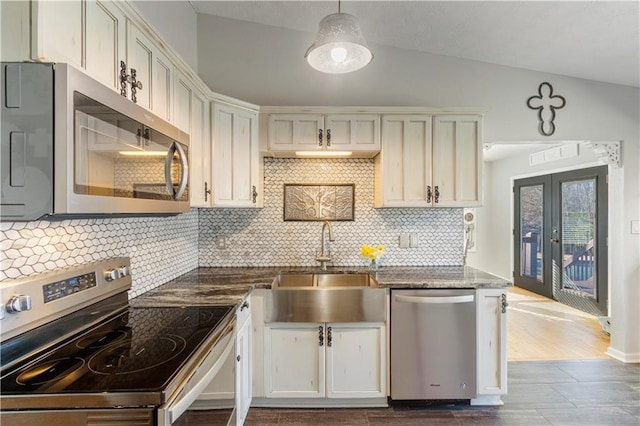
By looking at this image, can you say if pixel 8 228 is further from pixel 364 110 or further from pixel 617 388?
pixel 617 388

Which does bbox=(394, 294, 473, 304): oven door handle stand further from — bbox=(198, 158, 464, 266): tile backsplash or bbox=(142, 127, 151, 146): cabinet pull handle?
bbox=(142, 127, 151, 146): cabinet pull handle

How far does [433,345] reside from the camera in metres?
2.18

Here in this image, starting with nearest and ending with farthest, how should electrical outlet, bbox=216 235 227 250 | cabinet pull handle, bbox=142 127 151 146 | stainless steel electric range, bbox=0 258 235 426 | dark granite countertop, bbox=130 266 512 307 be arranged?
1. stainless steel electric range, bbox=0 258 235 426
2. cabinet pull handle, bbox=142 127 151 146
3. dark granite countertop, bbox=130 266 512 307
4. electrical outlet, bbox=216 235 227 250

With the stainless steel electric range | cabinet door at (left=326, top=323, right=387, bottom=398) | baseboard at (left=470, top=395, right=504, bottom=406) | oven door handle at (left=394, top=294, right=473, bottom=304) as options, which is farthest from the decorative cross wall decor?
the stainless steel electric range

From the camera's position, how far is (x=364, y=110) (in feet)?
8.38

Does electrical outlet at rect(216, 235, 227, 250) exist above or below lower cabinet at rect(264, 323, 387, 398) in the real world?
above

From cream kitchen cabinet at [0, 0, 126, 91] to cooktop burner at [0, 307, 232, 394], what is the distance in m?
0.94

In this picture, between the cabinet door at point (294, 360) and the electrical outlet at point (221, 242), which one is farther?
the electrical outlet at point (221, 242)

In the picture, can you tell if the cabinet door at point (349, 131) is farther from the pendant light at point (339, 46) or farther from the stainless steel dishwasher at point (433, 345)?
the stainless steel dishwasher at point (433, 345)

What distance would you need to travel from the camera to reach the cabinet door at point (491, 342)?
87.2 inches

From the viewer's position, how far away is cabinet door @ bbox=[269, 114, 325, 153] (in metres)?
2.55

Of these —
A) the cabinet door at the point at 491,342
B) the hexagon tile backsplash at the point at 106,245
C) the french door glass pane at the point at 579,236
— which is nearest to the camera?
the hexagon tile backsplash at the point at 106,245

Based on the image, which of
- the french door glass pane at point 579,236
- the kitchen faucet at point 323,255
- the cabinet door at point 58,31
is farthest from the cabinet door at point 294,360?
the french door glass pane at point 579,236

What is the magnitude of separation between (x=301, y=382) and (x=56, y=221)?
1739 mm
